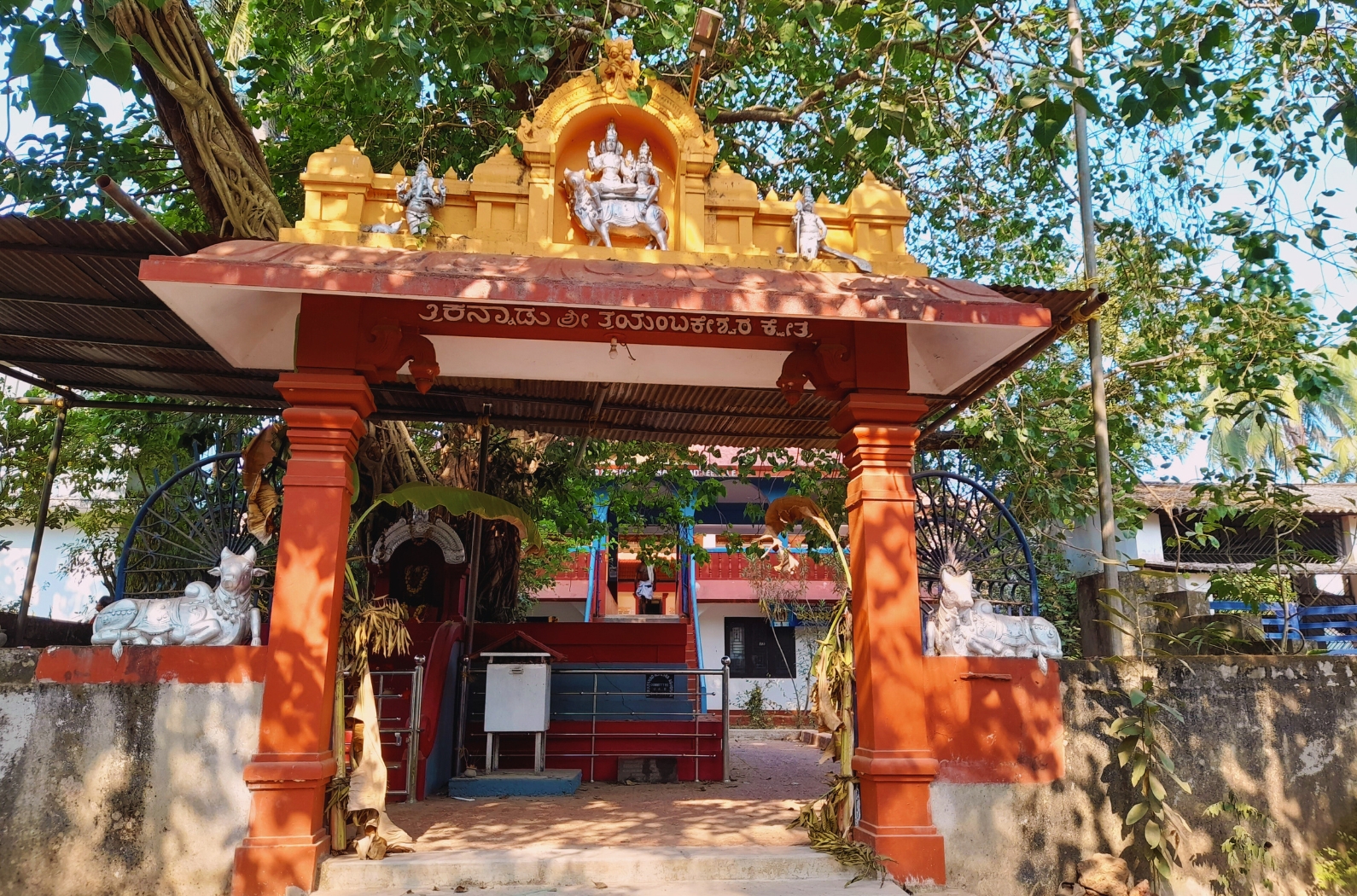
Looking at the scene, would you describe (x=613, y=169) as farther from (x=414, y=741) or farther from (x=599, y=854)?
(x=414, y=741)

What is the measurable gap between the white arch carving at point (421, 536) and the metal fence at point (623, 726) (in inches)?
58.0

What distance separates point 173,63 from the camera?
5.74 meters

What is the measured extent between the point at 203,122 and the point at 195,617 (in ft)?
10.2

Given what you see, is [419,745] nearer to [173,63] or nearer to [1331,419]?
[173,63]

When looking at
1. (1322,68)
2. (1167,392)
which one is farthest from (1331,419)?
(1322,68)

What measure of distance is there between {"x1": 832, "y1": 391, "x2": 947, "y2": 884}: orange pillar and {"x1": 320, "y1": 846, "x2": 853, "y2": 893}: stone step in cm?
40

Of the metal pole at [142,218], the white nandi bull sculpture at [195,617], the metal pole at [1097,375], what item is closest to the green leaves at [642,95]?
the metal pole at [142,218]

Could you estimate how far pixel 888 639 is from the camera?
5574mm

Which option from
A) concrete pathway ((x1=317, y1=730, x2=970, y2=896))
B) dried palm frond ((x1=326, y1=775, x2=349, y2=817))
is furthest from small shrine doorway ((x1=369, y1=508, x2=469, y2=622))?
dried palm frond ((x1=326, y1=775, x2=349, y2=817))

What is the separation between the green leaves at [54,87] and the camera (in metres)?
4.01

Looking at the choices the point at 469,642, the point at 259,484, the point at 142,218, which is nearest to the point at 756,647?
the point at 469,642

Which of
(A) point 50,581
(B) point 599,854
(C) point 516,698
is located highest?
(A) point 50,581

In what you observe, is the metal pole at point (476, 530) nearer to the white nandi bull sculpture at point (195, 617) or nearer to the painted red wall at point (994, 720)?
the white nandi bull sculpture at point (195, 617)

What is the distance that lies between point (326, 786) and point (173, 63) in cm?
427
